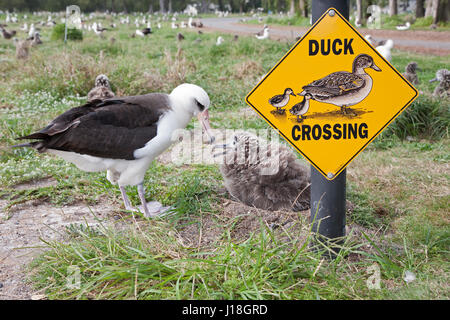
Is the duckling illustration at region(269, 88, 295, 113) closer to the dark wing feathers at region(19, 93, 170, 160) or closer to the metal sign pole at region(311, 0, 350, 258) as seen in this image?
the metal sign pole at region(311, 0, 350, 258)

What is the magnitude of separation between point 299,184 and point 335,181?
99 centimetres

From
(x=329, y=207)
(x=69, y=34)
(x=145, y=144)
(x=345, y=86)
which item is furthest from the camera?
(x=69, y=34)

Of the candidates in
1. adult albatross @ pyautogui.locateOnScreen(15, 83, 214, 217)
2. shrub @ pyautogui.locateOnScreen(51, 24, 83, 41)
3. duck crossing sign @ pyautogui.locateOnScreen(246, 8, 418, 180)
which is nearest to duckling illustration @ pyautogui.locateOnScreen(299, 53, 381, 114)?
duck crossing sign @ pyautogui.locateOnScreen(246, 8, 418, 180)

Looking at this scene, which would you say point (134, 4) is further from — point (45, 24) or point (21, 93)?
point (21, 93)

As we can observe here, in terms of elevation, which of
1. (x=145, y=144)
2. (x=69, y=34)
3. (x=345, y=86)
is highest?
(x=345, y=86)

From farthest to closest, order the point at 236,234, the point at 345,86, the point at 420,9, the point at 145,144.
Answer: the point at 420,9 → the point at 145,144 → the point at 236,234 → the point at 345,86

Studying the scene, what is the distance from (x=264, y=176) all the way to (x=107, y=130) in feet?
4.55

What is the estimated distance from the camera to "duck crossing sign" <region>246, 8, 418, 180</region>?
2650 mm

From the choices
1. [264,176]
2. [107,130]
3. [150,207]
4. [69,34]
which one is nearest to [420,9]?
[69,34]

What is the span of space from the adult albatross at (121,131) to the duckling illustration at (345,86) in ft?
4.32

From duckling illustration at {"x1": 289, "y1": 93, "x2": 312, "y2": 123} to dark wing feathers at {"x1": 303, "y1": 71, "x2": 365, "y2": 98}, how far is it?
0.05 metres

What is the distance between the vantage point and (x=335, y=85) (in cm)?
271

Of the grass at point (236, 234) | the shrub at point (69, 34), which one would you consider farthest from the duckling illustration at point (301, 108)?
the shrub at point (69, 34)

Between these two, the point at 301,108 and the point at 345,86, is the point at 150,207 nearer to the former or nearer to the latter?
the point at 301,108
